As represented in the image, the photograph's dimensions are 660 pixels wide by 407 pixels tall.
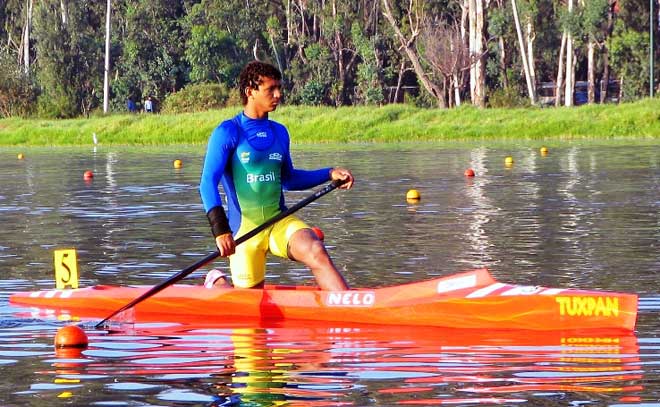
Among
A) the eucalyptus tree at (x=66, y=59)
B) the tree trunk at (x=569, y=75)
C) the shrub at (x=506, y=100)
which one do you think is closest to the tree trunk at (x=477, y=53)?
the shrub at (x=506, y=100)

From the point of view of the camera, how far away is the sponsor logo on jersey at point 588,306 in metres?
10.3

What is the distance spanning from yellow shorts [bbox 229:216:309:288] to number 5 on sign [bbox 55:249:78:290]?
1726mm

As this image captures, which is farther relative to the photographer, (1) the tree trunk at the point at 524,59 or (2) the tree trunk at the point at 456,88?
(2) the tree trunk at the point at 456,88

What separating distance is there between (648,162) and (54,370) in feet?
78.7

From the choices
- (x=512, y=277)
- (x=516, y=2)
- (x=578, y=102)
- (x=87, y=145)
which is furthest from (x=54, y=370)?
→ (x=578, y=102)

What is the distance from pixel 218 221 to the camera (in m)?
11.0

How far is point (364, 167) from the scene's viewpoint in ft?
109

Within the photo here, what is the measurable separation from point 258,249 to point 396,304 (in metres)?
1.26

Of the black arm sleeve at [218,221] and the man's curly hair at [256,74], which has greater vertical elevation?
the man's curly hair at [256,74]

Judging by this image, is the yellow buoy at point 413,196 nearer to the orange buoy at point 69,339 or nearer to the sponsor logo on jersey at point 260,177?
the sponsor logo on jersey at point 260,177

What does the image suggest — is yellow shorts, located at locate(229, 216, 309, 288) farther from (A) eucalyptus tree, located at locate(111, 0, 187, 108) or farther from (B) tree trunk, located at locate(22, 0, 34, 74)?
(B) tree trunk, located at locate(22, 0, 34, 74)

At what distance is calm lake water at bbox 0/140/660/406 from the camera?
8547 millimetres

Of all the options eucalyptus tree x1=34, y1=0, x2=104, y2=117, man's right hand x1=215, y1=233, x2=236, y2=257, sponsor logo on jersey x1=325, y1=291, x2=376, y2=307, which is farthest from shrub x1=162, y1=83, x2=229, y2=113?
man's right hand x1=215, y1=233, x2=236, y2=257

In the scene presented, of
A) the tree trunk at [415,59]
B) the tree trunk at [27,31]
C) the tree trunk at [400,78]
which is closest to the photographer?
the tree trunk at [415,59]
